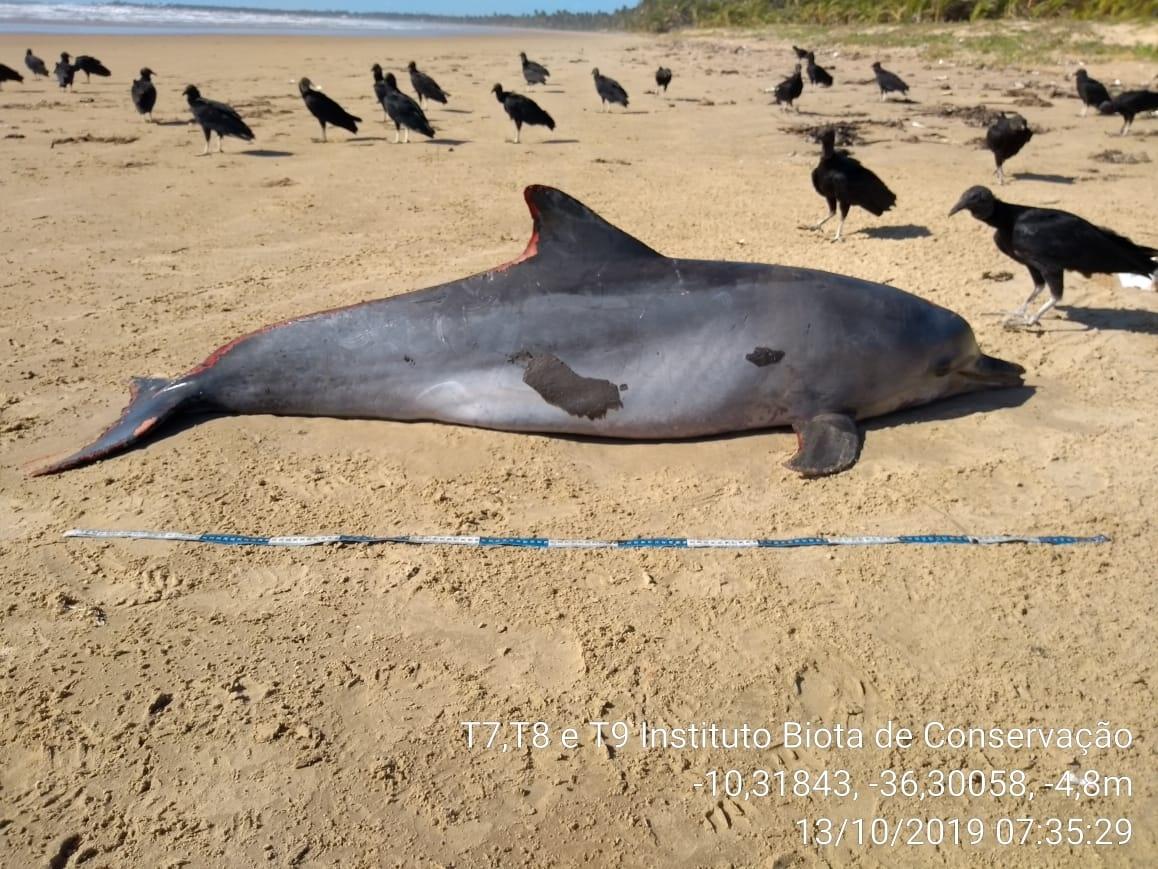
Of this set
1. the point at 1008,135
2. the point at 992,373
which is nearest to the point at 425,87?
the point at 1008,135

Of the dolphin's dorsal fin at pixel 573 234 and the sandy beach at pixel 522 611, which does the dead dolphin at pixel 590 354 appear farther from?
the sandy beach at pixel 522 611

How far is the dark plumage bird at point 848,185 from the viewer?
838 centimetres

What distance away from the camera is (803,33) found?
46938 mm

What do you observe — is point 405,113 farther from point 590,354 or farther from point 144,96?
point 590,354

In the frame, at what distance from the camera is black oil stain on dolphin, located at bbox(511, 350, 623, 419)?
483 centimetres

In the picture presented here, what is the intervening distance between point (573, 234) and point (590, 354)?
2.29ft

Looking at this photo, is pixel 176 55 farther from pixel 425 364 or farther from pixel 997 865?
pixel 997 865

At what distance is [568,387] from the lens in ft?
15.9

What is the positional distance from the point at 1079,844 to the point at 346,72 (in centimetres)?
2741

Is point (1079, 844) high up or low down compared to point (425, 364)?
down

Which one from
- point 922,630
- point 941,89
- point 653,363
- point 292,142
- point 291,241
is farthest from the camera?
point 941,89

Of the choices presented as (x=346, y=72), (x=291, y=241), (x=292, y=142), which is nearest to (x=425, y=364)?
(x=291, y=241)

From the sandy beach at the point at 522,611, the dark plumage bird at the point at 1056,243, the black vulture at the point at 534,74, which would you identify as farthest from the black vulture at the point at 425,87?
the dark plumage bird at the point at 1056,243

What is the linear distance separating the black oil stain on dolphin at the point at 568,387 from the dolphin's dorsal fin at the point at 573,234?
63 centimetres
